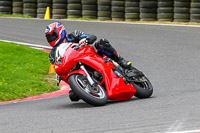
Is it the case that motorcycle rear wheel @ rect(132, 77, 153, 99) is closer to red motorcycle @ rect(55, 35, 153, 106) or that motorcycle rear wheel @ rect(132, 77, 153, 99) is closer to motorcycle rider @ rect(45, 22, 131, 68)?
red motorcycle @ rect(55, 35, 153, 106)

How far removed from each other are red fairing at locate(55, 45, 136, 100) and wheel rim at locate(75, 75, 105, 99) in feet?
0.37

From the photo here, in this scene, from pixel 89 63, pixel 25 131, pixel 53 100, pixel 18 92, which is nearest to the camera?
pixel 25 131

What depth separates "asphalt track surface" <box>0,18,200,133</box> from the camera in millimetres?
5426

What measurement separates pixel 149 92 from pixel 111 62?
77 cm

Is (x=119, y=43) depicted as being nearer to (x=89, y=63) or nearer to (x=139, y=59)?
(x=139, y=59)

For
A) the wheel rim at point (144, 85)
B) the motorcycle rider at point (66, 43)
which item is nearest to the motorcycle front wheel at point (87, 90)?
the motorcycle rider at point (66, 43)

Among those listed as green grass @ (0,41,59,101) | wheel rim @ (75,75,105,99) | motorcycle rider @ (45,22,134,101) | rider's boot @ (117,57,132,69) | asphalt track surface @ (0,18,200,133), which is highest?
motorcycle rider @ (45,22,134,101)

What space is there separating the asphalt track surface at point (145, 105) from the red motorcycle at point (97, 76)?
0.18 metres

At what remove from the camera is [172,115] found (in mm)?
5688

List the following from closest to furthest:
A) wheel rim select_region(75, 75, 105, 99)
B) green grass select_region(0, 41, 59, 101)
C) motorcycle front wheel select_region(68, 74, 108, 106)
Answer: motorcycle front wheel select_region(68, 74, 108, 106) → wheel rim select_region(75, 75, 105, 99) → green grass select_region(0, 41, 59, 101)

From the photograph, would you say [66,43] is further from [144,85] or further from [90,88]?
[144,85]

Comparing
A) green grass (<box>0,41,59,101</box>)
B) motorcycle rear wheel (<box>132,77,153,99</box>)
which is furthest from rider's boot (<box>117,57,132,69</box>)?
green grass (<box>0,41,59,101</box>)

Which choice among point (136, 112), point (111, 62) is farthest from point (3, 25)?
point (136, 112)

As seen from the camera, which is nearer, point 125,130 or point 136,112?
point 125,130
